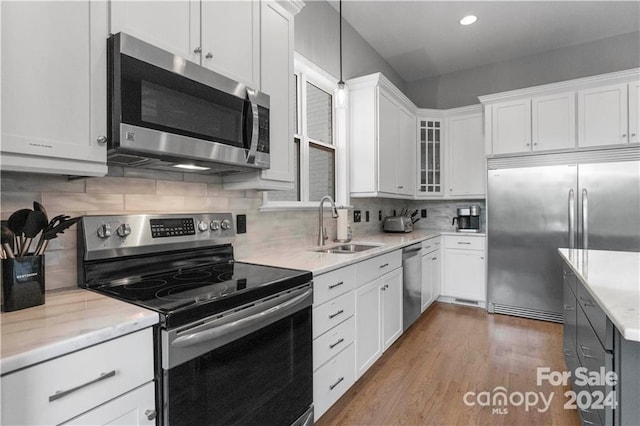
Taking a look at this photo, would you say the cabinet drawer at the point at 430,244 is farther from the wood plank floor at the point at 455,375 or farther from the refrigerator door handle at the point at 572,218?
the refrigerator door handle at the point at 572,218

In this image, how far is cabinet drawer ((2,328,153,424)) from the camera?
750 mm

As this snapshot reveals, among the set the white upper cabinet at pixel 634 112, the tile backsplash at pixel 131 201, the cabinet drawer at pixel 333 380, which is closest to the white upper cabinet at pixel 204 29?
the tile backsplash at pixel 131 201

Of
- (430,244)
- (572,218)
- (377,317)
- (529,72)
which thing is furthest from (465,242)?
(529,72)

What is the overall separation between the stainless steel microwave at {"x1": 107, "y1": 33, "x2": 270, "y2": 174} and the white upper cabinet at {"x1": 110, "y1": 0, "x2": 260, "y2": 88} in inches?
3.2

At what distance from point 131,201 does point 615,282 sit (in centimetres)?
216

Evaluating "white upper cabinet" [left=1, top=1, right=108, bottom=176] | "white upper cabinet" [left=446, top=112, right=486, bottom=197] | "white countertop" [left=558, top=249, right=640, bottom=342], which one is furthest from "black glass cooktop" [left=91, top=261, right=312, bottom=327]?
"white upper cabinet" [left=446, top=112, right=486, bottom=197]

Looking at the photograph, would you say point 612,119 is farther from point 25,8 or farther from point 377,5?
point 25,8

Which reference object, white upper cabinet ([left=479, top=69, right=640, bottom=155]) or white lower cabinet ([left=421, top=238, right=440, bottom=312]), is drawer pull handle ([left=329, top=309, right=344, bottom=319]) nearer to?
white lower cabinet ([left=421, top=238, right=440, bottom=312])

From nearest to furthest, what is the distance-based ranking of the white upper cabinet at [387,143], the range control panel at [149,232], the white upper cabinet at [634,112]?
the range control panel at [149,232]
the white upper cabinet at [634,112]
the white upper cabinet at [387,143]

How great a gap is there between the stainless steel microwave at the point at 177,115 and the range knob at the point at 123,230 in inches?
10.8

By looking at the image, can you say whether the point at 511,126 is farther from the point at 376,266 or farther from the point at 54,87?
the point at 54,87

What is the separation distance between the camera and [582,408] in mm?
1658

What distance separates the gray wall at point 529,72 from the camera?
3.70m

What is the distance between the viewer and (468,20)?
339 cm
